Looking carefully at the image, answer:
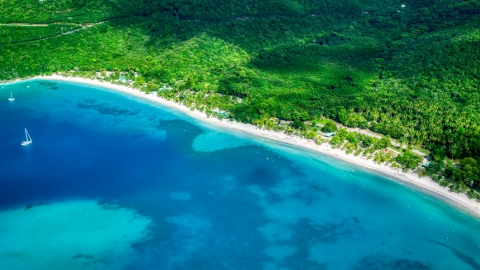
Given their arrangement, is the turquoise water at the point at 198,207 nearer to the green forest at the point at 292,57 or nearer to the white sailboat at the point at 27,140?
the white sailboat at the point at 27,140

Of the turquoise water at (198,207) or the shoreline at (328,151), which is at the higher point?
the shoreline at (328,151)

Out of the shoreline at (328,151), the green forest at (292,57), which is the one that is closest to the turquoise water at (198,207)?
the shoreline at (328,151)

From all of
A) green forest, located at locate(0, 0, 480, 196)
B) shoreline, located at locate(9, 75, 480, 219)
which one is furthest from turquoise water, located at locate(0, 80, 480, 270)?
green forest, located at locate(0, 0, 480, 196)

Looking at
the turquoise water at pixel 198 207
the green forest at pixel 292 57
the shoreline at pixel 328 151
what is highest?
the green forest at pixel 292 57

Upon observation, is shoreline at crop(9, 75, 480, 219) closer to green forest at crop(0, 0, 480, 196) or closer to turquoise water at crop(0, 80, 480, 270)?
turquoise water at crop(0, 80, 480, 270)

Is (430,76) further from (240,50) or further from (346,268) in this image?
(346,268)

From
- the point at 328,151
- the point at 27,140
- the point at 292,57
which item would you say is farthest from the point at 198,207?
the point at 292,57
